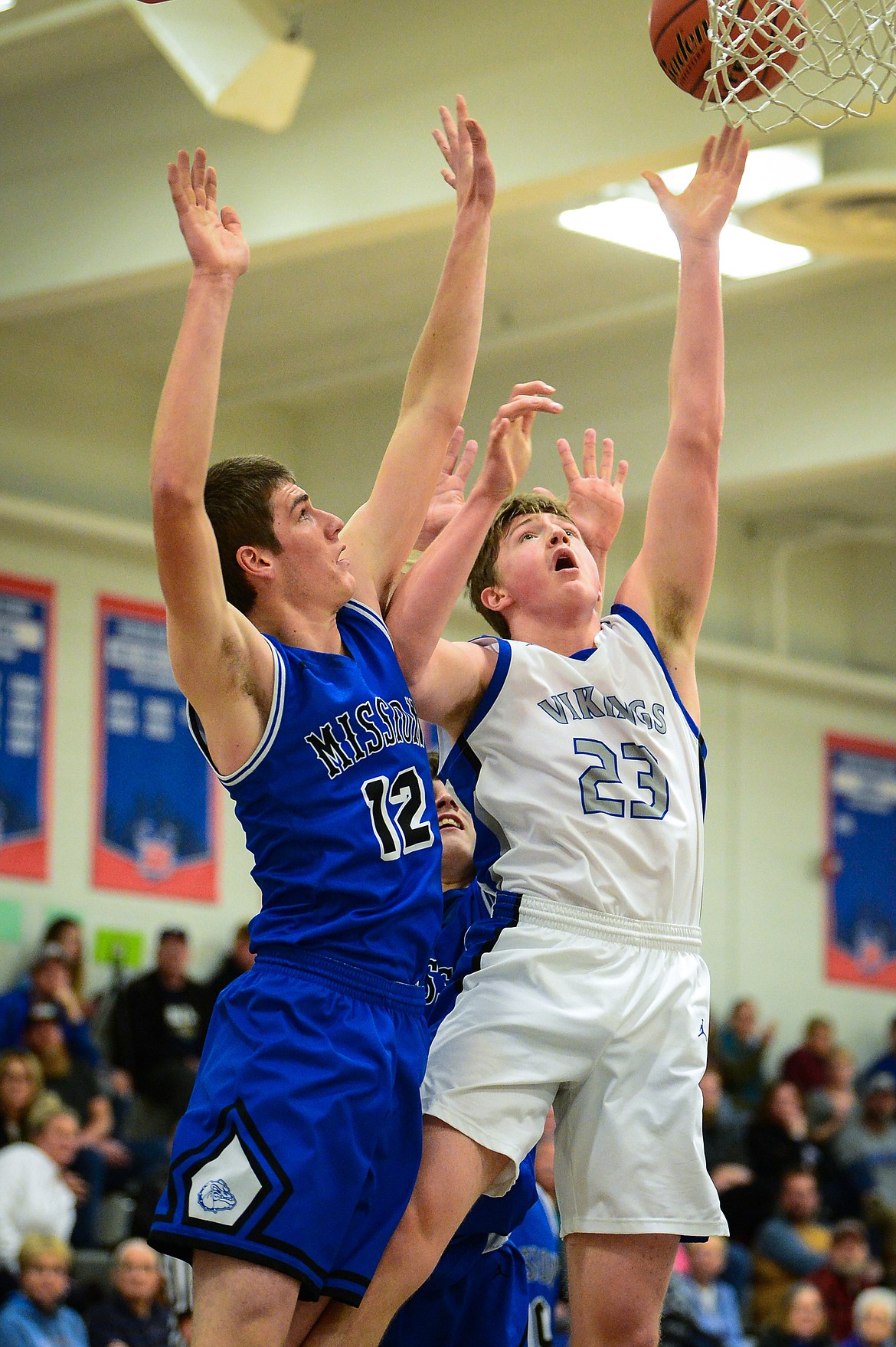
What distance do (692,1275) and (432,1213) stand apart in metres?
7.81

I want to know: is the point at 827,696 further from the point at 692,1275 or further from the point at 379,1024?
the point at 379,1024

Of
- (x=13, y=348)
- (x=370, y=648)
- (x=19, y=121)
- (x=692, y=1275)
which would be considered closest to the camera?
(x=370, y=648)

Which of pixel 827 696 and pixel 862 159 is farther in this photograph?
pixel 827 696

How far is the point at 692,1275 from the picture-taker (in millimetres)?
10734

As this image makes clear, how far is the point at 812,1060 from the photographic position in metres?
14.8

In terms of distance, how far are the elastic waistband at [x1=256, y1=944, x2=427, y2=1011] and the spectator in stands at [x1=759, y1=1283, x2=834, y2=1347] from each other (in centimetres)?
821

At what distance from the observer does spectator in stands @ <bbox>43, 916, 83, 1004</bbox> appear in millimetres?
11594

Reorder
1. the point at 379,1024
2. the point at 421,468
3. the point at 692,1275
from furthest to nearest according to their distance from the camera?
the point at 692,1275, the point at 421,468, the point at 379,1024

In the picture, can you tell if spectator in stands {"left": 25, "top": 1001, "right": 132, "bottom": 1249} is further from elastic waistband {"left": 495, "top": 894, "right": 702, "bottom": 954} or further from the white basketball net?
the white basketball net

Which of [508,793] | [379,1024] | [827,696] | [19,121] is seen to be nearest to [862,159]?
[19,121]

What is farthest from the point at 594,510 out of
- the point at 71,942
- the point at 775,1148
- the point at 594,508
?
the point at 775,1148

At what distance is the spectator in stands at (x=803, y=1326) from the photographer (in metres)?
10.7

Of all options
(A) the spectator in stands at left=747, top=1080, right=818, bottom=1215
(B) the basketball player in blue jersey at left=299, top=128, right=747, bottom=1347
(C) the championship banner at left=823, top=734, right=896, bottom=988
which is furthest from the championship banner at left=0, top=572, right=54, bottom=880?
(B) the basketball player in blue jersey at left=299, top=128, right=747, bottom=1347

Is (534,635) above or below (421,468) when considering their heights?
below
